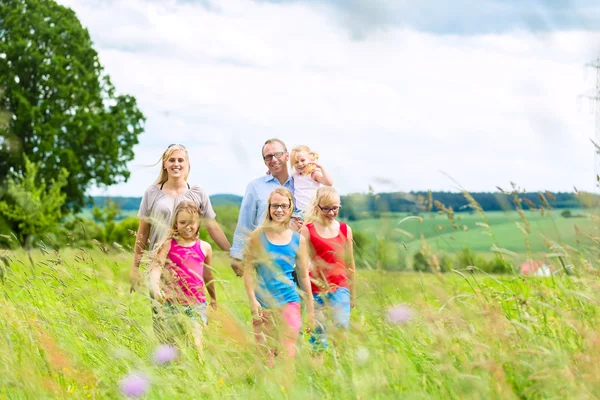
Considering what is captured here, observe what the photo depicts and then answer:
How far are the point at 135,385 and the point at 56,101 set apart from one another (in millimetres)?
29135

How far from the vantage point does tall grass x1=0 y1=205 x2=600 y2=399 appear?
9.33ft

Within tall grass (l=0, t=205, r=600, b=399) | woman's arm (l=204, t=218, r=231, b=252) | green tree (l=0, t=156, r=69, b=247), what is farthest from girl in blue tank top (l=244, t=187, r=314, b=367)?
green tree (l=0, t=156, r=69, b=247)

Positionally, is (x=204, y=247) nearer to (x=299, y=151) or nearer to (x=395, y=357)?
(x=299, y=151)

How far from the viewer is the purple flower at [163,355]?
3.82m

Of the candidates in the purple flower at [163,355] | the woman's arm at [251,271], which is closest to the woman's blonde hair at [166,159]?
the woman's arm at [251,271]

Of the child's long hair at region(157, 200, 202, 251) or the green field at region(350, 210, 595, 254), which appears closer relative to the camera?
the green field at region(350, 210, 595, 254)

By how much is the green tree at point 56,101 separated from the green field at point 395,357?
26.8 metres

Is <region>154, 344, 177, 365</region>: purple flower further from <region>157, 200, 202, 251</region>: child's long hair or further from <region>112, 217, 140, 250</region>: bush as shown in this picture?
<region>112, 217, 140, 250</region>: bush

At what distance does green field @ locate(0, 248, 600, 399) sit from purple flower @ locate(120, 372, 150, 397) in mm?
58

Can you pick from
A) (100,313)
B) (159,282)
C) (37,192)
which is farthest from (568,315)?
(37,192)

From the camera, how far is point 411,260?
3.46m

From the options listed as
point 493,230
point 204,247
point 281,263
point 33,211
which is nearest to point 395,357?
point 493,230

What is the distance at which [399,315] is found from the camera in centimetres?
353

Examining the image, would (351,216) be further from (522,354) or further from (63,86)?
(63,86)
